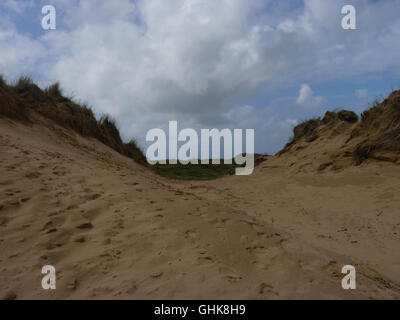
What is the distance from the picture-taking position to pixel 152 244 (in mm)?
3006

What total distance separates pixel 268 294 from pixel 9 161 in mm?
4311

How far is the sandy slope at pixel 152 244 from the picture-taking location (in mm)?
2424

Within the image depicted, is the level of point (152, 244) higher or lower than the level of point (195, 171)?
lower

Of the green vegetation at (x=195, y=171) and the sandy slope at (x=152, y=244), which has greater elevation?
the green vegetation at (x=195, y=171)

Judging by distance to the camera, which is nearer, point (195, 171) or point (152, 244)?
point (152, 244)

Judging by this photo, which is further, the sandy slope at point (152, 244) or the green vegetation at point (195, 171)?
the green vegetation at point (195, 171)

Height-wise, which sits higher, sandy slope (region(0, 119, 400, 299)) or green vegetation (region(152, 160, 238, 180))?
green vegetation (region(152, 160, 238, 180))

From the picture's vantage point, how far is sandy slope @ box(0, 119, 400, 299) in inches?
95.4

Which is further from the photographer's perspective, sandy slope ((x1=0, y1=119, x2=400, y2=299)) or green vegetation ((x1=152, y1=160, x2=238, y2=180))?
green vegetation ((x1=152, y1=160, x2=238, y2=180))

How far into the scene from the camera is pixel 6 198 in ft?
12.3

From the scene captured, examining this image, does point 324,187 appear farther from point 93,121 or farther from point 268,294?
point 93,121

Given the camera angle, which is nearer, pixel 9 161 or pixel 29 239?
pixel 29 239
